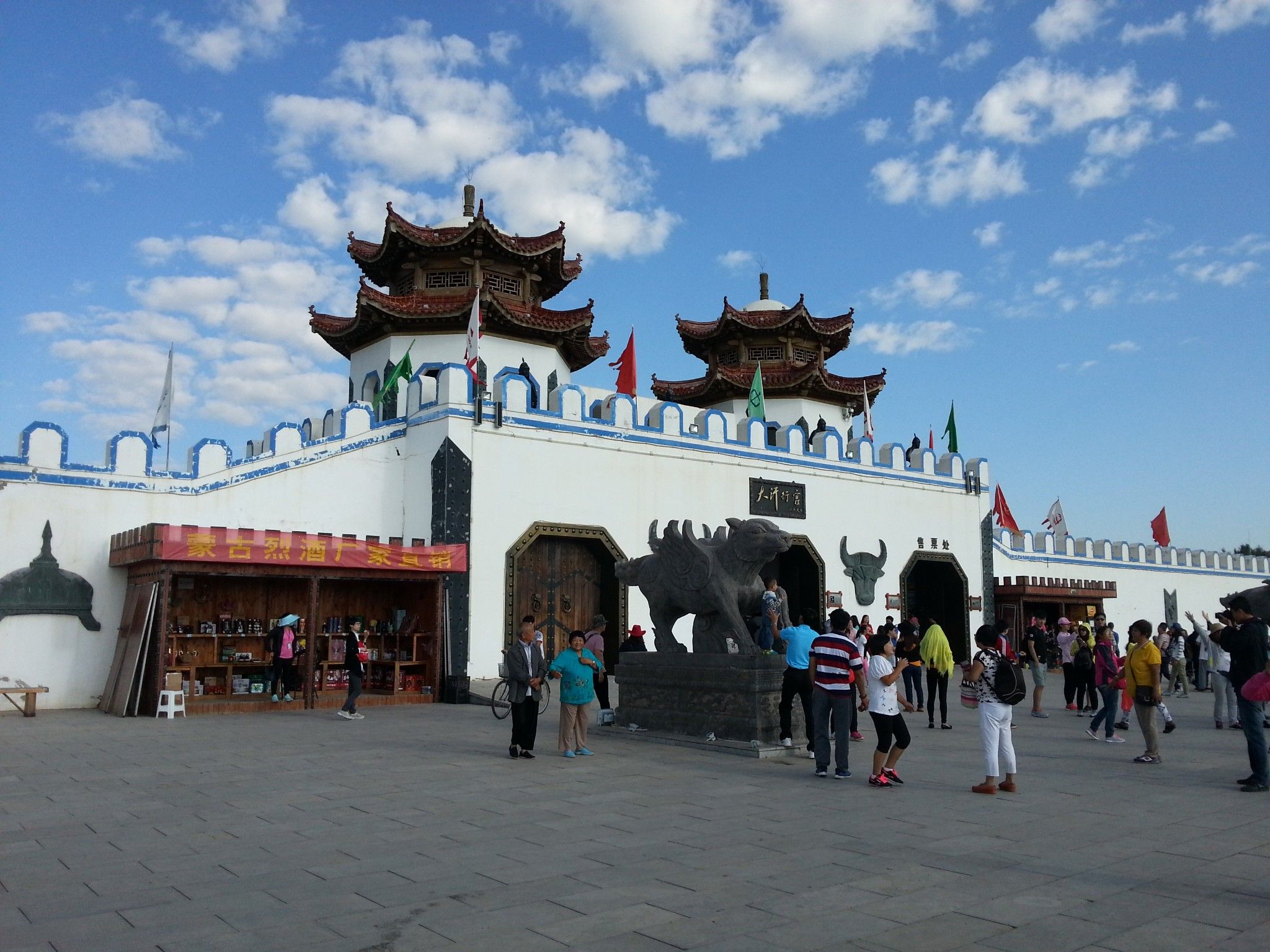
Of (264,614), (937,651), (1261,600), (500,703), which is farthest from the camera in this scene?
(264,614)

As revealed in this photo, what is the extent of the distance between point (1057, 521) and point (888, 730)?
28647mm

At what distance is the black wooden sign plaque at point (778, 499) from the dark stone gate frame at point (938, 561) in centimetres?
373

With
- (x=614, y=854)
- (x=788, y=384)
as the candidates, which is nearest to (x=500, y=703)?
(x=614, y=854)

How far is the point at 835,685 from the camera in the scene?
29.9ft

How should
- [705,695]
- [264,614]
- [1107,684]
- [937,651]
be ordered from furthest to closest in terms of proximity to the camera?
1. [264,614]
2. [937,651]
3. [1107,684]
4. [705,695]

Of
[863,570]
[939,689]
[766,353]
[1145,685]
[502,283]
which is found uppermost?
[766,353]

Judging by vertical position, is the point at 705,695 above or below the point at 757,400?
below

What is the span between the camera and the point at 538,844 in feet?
21.2

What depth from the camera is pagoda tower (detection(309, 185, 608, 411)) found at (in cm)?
2484

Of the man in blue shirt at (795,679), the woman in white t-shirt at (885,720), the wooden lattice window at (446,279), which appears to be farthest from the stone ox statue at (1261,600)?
the wooden lattice window at (446,279)

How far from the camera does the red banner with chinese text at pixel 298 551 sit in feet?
46.5

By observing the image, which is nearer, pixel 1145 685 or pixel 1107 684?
pixel 1145 685

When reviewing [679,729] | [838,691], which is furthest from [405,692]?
[838,691]

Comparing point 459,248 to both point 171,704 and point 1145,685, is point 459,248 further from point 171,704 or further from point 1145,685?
point 1145,685
